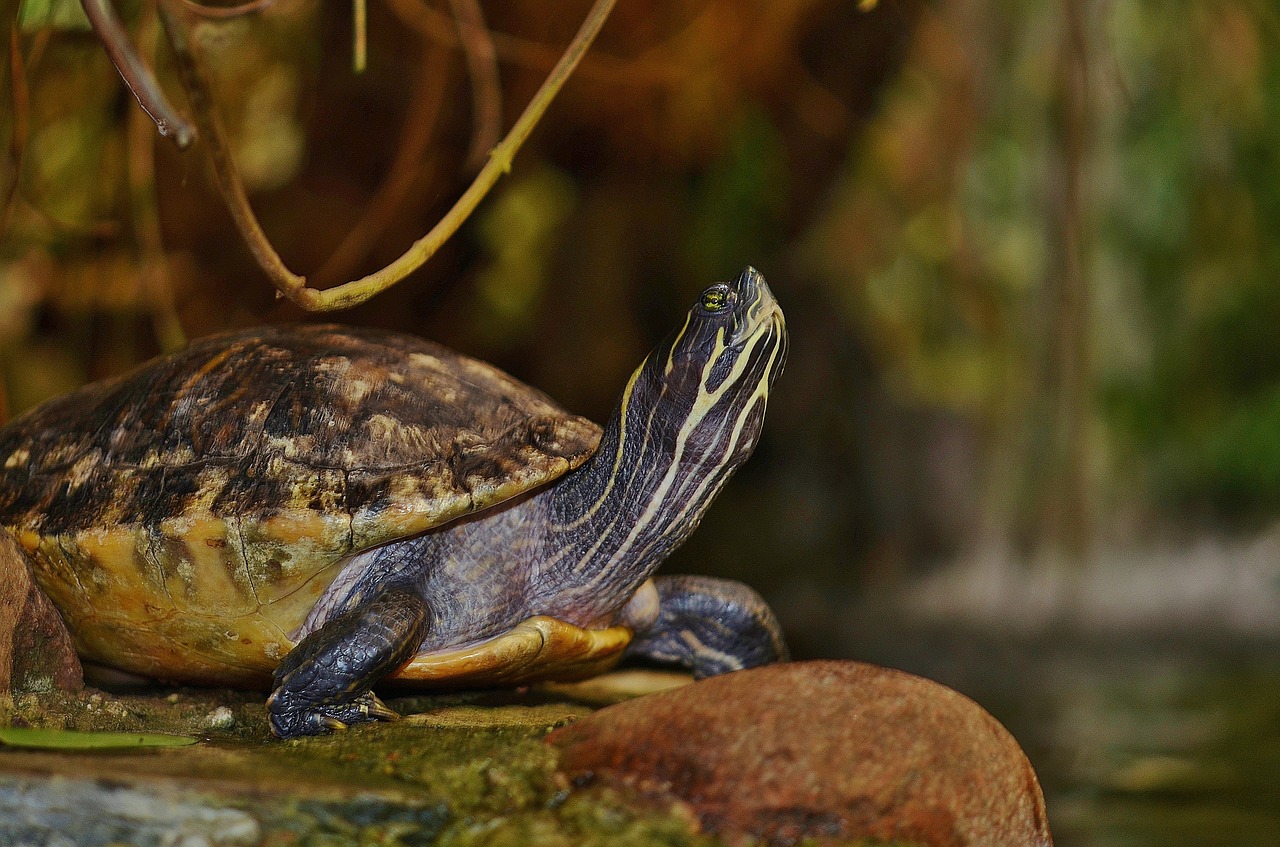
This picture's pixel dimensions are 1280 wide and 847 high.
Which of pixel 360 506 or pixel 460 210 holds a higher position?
pixel 460 210

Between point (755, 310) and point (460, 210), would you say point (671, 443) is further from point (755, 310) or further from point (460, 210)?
point (460, 210)

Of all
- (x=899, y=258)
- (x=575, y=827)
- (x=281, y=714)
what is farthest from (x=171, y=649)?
(x=899, y=258)

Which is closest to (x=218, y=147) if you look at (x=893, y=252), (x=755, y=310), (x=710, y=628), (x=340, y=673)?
(x=340, y=673)

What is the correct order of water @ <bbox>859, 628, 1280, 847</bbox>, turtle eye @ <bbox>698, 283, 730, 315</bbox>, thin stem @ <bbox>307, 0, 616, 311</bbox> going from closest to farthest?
thin stem @ <bbox>307, 0, 616, 311</bbox> < turtle eye @ <bbox>698, 283, 730, 315</bbox> < water @ <bbox>859, 628, 1280, 847</bbox>

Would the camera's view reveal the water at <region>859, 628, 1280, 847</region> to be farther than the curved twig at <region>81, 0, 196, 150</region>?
Yes

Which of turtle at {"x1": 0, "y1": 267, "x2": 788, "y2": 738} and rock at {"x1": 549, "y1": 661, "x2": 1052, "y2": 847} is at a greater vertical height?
turtle at {"x1": 0, "y1": 267, "x2": 788, "y2": 738}

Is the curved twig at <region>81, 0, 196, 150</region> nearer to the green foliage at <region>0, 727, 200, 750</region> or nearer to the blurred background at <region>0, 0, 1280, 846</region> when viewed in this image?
the green foliage at <region>0, 727, 200, 750</region>

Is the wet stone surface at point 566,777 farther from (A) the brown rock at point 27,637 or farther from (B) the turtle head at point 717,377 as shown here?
(B) the turtle head at point 717,377

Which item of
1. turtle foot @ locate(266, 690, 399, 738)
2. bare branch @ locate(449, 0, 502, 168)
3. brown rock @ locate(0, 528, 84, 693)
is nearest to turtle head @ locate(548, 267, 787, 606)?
turtle foot @ locate(266, 690, 399, 738)
